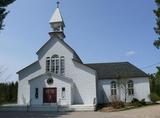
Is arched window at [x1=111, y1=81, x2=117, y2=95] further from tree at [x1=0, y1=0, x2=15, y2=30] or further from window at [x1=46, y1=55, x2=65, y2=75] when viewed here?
tree at [x1=0, y1=0, x2=15, y2=30]

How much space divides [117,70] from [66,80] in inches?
473

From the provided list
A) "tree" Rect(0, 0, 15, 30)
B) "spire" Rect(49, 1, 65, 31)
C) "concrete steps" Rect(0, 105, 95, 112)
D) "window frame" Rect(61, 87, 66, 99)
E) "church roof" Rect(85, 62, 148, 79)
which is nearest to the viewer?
"tree" Rect(0, 0, 15, 30)

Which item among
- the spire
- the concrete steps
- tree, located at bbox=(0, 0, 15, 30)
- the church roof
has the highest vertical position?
the spire

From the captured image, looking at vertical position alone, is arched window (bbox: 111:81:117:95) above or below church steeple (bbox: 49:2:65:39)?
below

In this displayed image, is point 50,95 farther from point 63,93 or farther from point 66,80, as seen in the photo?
point 66,80

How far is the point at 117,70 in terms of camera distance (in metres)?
44.4

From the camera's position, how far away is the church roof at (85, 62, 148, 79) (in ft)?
137

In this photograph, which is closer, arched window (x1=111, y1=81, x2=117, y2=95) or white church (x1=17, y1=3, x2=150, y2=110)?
white church (x1=17, y1=3, x2=150, y2=110)

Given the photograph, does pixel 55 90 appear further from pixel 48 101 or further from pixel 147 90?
pixel 147 90

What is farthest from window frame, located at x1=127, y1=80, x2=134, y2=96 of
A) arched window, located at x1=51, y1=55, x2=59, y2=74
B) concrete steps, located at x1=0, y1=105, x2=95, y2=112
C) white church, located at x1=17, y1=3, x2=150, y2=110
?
arched window, located at x1=51, y1=55, x2=59, y2=74

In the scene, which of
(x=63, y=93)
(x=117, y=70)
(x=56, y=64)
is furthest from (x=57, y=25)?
(x=63, y=93)

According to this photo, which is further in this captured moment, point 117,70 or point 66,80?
point 117,70

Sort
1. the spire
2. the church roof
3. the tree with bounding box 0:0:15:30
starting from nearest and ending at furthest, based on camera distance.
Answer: the tree with bounding box 0:0:15:30 < the church roof < the spire

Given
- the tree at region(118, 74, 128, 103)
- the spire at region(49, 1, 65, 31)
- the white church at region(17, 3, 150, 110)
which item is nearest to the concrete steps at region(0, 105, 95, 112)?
the white church at region(17, 3, 150, 110)
